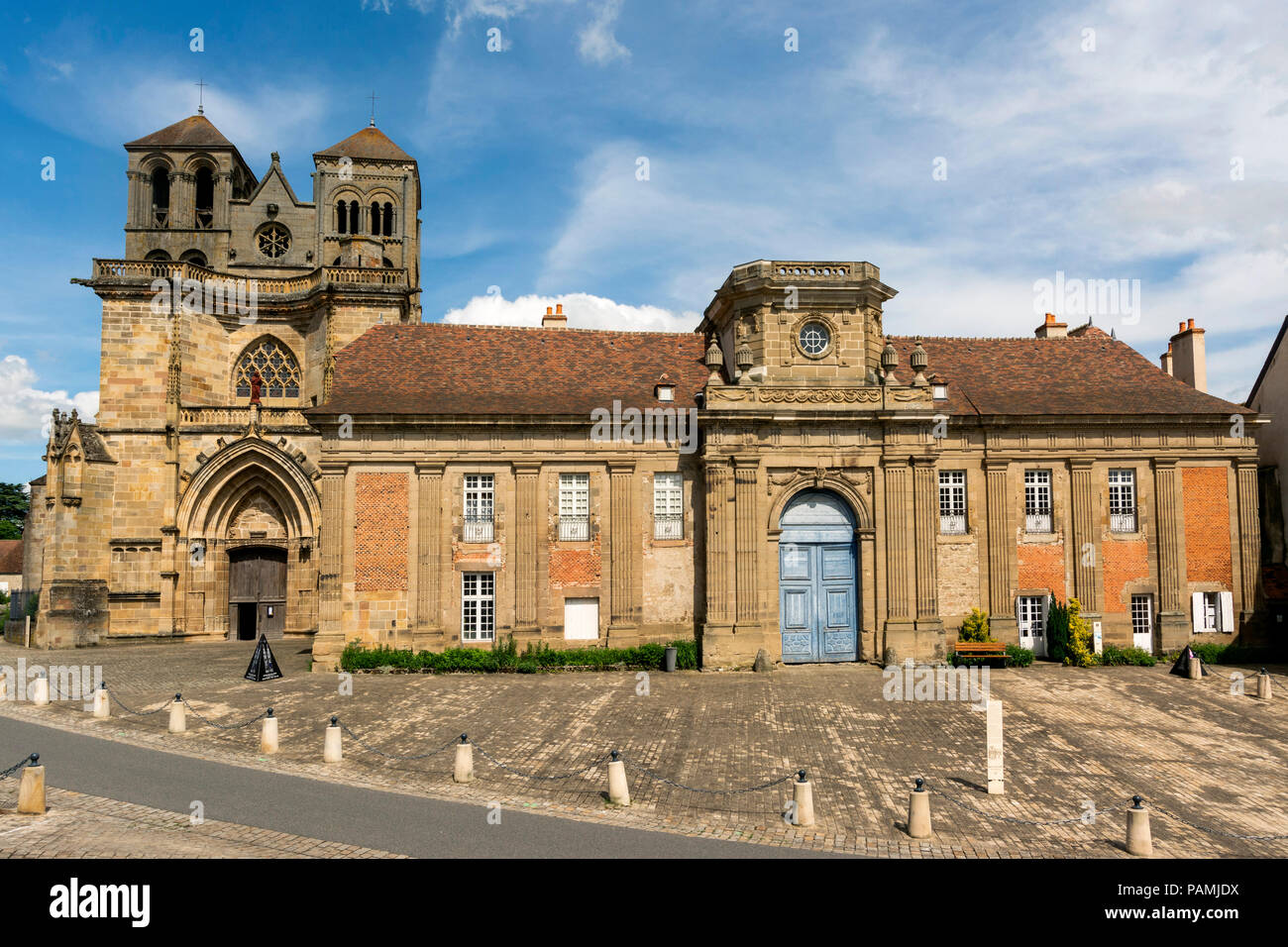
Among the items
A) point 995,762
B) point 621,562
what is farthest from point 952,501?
point 995,762

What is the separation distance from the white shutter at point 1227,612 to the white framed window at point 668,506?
56.7ft

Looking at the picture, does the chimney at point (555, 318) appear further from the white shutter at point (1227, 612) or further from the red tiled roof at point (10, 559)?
the red tiled roof at point (10, 559)

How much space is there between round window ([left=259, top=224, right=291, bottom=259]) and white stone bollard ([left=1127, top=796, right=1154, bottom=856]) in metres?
39.9

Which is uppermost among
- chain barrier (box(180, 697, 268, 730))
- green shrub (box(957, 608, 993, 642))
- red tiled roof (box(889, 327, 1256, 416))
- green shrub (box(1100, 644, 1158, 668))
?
red tiled roof (box(889, 327, 1256, 416))

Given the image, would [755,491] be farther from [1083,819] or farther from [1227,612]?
[1227,612]

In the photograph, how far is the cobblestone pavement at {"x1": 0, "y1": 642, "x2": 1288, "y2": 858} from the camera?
11039 mm

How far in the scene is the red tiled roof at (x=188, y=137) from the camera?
121 ft

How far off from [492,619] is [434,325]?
10.7 meters

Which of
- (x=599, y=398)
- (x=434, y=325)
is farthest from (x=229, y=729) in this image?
(x=434, y=325)

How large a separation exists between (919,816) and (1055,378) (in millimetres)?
20503

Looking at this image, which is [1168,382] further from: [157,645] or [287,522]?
[157,645]

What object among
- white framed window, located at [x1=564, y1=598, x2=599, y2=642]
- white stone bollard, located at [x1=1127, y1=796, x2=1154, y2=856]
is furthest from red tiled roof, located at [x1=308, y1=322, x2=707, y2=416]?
white stone bollard, located at [x1=1127, y1=796, x2=1154, y2=856]

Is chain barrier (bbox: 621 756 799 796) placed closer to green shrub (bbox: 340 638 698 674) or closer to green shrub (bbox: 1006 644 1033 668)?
green shrub (bbox: 340 638 698 674)

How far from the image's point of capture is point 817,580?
22.8 metres
